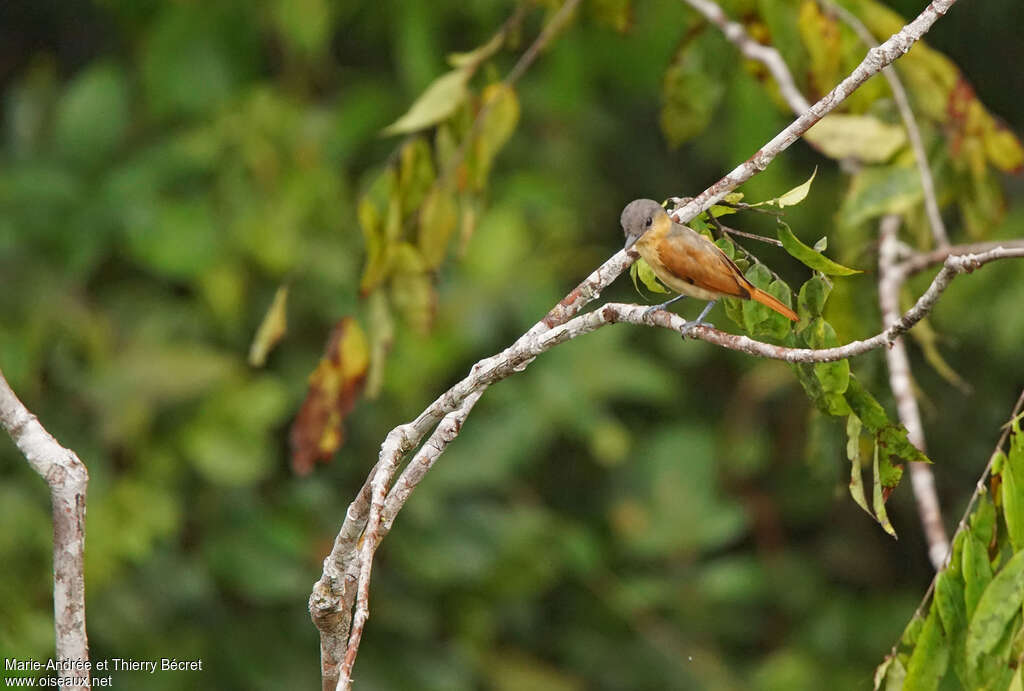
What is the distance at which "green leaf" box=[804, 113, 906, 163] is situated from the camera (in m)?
2.06

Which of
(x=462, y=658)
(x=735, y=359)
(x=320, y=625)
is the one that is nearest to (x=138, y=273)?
(x=462, y=658)

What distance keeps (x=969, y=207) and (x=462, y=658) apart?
241 centimetres

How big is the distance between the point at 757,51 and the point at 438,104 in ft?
1.98

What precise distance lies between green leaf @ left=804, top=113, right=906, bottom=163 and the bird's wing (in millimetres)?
738

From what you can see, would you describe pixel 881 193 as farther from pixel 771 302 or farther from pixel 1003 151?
pixel 771 302

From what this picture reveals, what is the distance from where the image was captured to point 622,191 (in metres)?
4.96

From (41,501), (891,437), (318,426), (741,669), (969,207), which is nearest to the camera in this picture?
(891,437)

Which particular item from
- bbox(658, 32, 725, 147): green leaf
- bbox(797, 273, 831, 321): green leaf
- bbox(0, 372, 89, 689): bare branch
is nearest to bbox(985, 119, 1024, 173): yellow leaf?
bbox(658, 32, 725, 147): green leaf

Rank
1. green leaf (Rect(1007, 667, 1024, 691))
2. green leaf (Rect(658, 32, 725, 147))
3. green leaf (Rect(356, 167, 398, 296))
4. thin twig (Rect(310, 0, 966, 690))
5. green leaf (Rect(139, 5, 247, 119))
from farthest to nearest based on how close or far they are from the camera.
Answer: green leaf (Rect(139, 5, 247, 119))
green leaf (Rect(658, 32, 725, 147))
green leaf (Rect(356, 167, 398, 296))
thin twig (Rect(310, 0, 966, 690))
green leaf (Rect(1007, 667, 1024, 691))

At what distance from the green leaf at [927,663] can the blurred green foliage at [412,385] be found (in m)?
1.87

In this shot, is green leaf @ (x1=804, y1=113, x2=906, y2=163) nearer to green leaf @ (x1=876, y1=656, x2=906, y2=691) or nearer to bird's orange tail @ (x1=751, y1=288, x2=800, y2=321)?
bird's orange tail @ (x1=751, y1=288, x2=800, y2=321)

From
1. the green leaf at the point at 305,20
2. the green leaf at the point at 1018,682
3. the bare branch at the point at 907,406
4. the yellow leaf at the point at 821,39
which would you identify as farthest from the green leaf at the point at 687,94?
the green leaf at the point at 305,20

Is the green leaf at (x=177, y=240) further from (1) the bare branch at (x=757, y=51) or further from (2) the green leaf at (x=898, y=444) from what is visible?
Answer: (2) the green leaf at (x=898, y=444)

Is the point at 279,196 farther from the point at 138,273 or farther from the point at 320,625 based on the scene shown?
the point at 320,625
